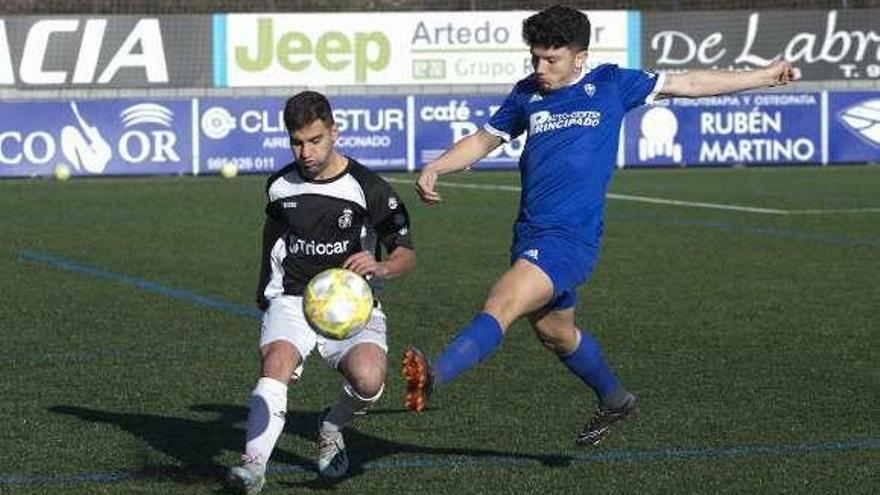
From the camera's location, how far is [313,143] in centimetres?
751

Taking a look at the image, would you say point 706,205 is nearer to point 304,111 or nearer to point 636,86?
point 636,86

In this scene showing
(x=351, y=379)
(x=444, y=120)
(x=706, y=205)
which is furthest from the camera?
(x=444, y=120)

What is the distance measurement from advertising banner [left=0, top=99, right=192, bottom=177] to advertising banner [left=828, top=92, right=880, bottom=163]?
39.4 feet

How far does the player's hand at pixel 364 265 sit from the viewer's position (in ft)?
24.1

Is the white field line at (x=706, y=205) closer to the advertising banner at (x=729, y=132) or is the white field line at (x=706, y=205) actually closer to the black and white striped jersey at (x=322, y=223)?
the advertising banner at (x=729, y=132)

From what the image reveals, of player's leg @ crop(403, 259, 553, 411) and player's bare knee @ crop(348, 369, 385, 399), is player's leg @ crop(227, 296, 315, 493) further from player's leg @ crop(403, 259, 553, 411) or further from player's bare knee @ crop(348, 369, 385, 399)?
player's leg @ crop(403, 259, 553, 411)

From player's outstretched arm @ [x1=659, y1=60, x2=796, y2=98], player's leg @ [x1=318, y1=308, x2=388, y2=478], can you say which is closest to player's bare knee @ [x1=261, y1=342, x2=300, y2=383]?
player's leg @ [x1=318, y1=308, x2=388, y2=478]

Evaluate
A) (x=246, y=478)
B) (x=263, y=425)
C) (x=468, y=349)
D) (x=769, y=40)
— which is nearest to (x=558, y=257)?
(x=468, y=349)

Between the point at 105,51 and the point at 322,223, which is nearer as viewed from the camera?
the point at 322,223

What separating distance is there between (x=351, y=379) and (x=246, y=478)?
70 centimetres

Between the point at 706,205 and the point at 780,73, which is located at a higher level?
the point at 780,73

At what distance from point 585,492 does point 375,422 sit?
195 cm

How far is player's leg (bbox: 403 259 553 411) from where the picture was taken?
21.9 ft

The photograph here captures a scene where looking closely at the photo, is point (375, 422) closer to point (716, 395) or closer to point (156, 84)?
point (716, 395)
